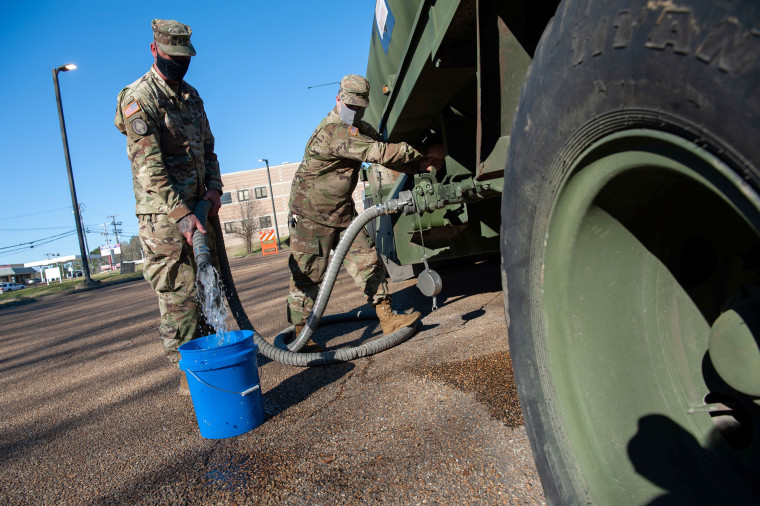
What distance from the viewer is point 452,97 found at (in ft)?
9.46

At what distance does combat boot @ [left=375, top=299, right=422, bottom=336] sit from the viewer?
377 cm

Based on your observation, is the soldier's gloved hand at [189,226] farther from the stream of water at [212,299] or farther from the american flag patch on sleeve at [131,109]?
the american flag patch on sleeve at [131,109]

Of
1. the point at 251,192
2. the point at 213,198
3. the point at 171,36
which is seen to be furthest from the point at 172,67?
the point at 251,192

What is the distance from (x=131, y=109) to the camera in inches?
117

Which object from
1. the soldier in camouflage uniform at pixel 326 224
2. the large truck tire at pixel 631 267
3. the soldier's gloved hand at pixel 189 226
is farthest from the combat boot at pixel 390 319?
the large truck tire at pixel 631 267

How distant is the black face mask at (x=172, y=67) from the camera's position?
3115 millimetres

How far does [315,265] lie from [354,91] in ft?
4.63

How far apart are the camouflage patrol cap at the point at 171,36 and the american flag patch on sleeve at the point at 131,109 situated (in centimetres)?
40

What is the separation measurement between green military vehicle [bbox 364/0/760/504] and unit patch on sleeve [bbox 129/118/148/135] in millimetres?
2569

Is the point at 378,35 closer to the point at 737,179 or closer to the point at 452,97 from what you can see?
the point at 452,97

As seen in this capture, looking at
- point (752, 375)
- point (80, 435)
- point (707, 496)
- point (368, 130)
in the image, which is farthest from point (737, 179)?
point (368, 130)

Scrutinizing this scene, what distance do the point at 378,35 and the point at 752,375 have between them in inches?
142

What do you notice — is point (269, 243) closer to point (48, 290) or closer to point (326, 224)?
point (48, 290)

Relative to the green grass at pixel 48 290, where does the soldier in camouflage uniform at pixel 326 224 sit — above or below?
above
